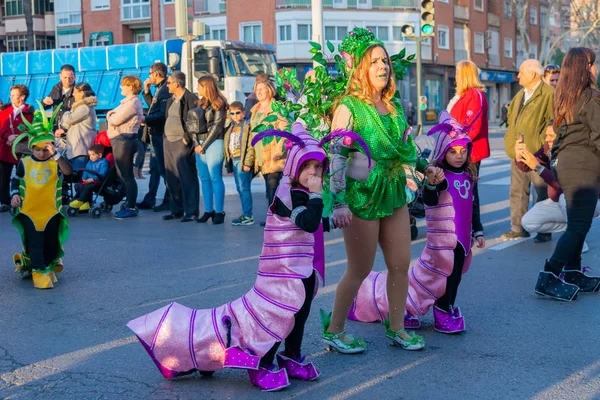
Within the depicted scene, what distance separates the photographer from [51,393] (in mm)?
4504

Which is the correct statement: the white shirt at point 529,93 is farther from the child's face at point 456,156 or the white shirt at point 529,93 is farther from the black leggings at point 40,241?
the black leggings at point 40,241

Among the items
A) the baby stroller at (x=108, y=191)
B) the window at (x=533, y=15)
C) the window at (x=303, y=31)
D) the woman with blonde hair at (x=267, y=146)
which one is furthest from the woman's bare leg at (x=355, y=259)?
the window at (x=533, y=15)

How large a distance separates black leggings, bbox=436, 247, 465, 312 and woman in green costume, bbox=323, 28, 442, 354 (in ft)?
1.83

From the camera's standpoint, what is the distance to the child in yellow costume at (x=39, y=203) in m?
7.28

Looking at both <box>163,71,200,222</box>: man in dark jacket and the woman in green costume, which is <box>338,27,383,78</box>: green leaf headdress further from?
<box>163,71,200,222</box>: man in dark jacket

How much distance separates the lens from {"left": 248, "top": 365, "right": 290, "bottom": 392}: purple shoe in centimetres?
445

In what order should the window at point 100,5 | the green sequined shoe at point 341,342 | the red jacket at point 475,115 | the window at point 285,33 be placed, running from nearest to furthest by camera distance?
the green sequined shoe at point 341,342 < the red jacket at point 475,115 < the window at point 285,33 < the window at point 100,5

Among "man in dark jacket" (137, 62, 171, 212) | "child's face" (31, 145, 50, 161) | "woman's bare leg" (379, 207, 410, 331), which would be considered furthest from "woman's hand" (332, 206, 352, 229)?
"man in dark jacket" (137, 62, 171, 212)

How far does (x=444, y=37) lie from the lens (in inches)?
2323

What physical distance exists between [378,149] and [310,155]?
0.63 metres

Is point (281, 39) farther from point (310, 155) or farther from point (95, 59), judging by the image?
point (310, 155)

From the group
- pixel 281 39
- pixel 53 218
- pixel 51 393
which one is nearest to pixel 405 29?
pixel 53 218

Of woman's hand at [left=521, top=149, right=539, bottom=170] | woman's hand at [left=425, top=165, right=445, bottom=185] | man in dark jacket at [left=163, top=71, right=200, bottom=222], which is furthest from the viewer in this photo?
man in dark jacket at [left=163, top=71, right=200, bottom=222]

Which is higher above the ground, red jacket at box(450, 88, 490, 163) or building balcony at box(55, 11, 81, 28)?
building balcony at box(55, 11, 81, 28)
